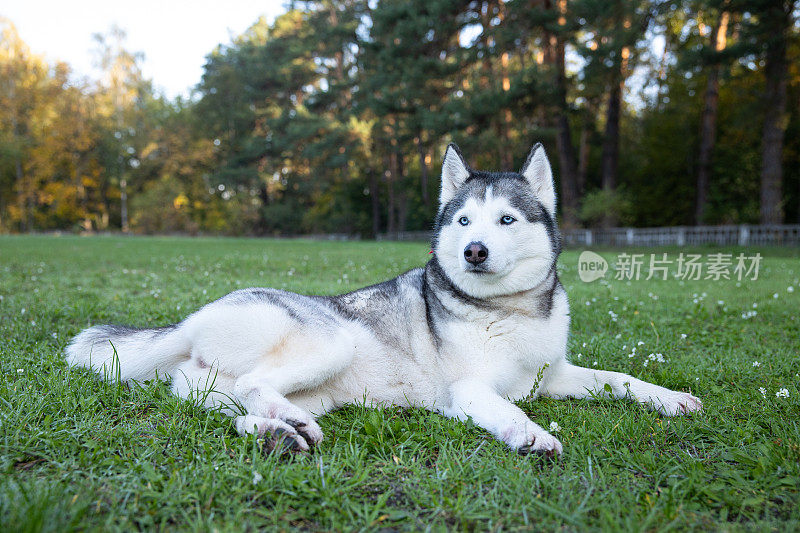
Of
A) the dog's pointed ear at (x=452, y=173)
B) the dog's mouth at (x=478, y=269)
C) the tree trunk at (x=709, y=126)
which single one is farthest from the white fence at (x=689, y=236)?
the dog's mouth at (x=478, y=269)

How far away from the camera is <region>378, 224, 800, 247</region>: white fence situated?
18672mm

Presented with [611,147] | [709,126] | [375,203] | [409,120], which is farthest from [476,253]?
[375,203]

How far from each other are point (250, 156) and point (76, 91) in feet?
64.1

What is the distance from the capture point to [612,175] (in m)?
25.0

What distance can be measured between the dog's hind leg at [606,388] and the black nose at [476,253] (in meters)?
0.93

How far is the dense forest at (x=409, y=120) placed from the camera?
20.1 meters

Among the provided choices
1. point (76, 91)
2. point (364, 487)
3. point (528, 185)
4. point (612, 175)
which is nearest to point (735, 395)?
point (528, 185)

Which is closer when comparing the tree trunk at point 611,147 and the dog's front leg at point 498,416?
the dog's front leg at point 498,416

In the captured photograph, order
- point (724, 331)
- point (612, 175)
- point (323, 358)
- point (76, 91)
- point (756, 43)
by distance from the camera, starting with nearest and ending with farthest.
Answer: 1. point (323, 358)
2. point (724, 331)
3. point (756, 43)
4. point (612, 175)
5. point (76, 91)

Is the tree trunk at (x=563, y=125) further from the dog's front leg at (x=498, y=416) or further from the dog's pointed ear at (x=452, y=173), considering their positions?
the dog's front leg at (x=498, y=416)

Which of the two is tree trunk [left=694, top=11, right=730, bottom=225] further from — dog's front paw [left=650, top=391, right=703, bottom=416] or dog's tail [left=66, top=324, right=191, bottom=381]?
dog's tail [left=66, top=324, right=191, bottom=381]

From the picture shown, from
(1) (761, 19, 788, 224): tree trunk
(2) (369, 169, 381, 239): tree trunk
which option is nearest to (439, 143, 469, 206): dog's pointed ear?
(1) (761, 19, 788, 224): tree trunk

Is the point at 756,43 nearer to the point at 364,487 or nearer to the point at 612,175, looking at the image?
the point at 612,175

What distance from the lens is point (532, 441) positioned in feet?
7.72
